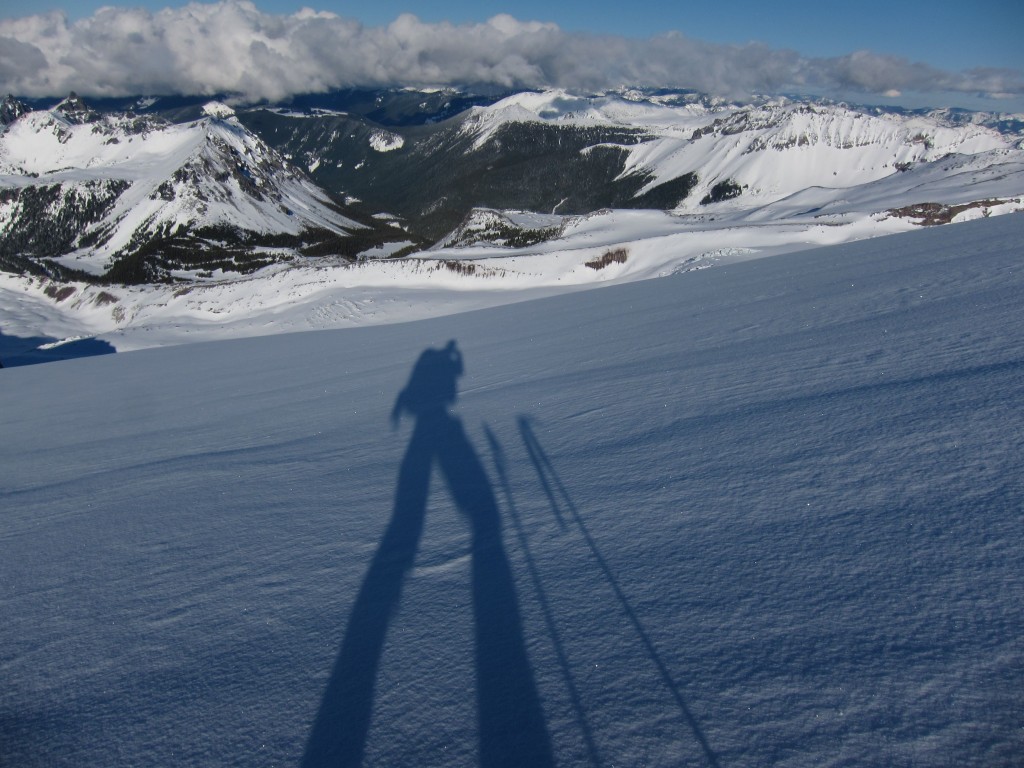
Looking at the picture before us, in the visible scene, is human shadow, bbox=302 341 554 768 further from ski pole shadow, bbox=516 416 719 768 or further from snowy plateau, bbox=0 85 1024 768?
ski pole shadow, bbox=516 416 719 768

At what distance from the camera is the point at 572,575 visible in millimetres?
3322

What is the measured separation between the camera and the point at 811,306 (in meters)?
9.20

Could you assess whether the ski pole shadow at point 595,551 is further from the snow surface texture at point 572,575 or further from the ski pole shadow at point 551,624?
the ski pole shadow at point 551,624

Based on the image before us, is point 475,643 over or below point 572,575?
below

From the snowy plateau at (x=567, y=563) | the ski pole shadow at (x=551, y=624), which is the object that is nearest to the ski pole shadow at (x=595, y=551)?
the snowy plateau at (x=567, y=563)

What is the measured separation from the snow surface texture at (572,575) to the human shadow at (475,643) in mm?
14

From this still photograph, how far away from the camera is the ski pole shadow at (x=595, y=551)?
2.30 metres

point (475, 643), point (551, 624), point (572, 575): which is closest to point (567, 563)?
point (572, 575)

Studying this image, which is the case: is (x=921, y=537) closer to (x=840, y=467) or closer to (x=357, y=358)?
(x=840, y=467)

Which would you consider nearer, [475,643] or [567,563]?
[475,643]

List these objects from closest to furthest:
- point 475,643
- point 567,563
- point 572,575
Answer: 1. point 475,643
2. point 572,575
3. point 567,563

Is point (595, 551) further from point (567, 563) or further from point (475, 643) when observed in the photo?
point (475, 643)

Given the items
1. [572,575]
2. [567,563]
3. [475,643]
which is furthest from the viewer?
[567,563]

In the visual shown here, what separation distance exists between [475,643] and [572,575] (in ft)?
2.19
